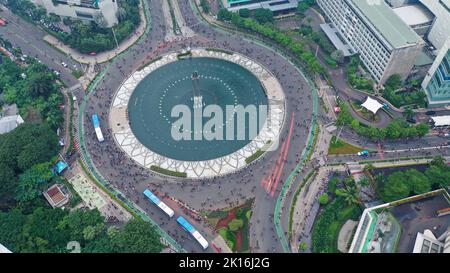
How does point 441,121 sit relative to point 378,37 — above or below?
below

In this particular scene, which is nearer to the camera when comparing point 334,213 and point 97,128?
point 334,213

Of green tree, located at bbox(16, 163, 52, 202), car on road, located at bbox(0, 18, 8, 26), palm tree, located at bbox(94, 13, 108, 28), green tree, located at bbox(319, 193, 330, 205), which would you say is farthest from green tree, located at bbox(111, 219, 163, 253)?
car on road, located at bbox(0, 18, 8, 26)

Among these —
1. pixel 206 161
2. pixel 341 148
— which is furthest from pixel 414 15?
pixel 206 161

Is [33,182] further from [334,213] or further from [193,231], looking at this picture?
[334,213]

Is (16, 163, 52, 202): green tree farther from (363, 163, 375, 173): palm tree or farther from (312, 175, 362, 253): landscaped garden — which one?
(363, 163, 375, 173): palm tree

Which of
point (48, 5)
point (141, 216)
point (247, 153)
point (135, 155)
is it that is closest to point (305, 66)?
point (247, 153)

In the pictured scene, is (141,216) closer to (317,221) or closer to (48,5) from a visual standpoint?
(317,221)
